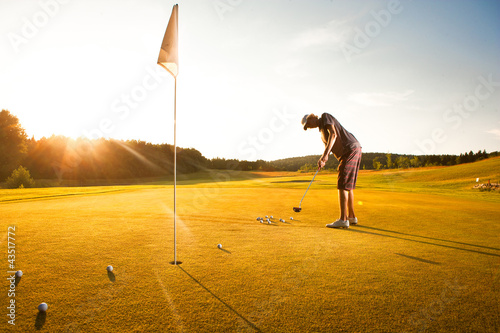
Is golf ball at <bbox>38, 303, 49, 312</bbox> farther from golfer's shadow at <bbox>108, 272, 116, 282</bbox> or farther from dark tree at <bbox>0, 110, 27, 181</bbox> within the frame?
dark tree at <bbox>0, 110, 27, 181</bbox>

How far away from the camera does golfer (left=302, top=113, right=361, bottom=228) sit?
612 cm

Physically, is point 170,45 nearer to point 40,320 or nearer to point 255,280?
point 255,280

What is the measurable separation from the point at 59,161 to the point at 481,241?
54158mm

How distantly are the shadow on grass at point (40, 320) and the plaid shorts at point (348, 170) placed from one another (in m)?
5.73

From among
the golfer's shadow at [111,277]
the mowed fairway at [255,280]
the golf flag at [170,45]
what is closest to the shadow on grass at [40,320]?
the mowed fairway at [255,280]

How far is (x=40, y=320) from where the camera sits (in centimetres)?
213

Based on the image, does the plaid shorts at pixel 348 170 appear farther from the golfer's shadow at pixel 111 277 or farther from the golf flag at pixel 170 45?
the golfer's shadow at pixel 111 277

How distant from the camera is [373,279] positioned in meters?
2.89

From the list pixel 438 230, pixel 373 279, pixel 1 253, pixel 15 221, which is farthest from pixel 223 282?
pixel 15 221

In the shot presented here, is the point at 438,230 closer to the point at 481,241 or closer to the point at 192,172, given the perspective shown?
the point at 481,241

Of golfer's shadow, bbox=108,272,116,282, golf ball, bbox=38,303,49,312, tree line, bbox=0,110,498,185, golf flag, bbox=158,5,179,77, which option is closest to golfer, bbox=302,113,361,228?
golf flag, bbox=158,5,179,77

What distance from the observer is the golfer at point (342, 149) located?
612 cm

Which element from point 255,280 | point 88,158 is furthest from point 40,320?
point 88,158

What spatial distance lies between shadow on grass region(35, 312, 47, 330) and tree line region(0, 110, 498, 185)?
37.9 meters
